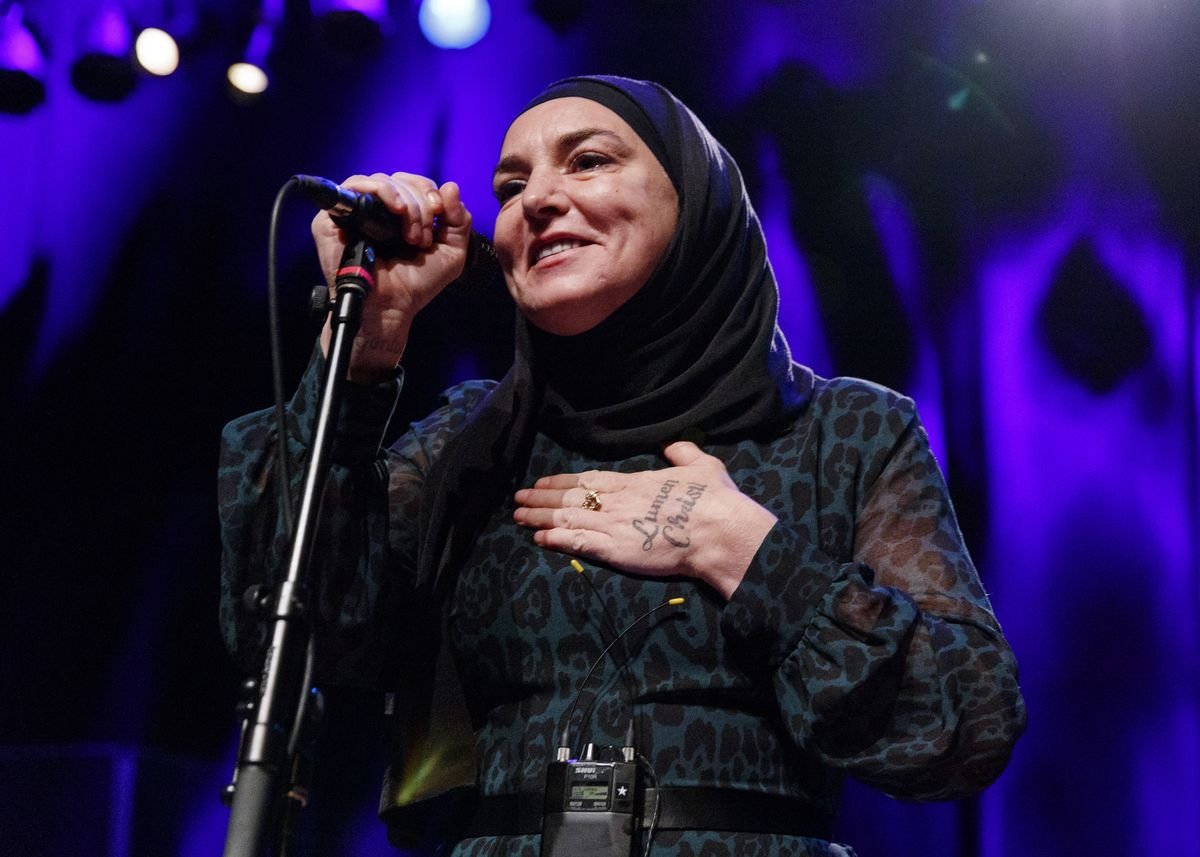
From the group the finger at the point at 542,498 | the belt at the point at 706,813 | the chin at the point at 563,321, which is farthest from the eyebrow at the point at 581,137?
the belt at the point at 706,813

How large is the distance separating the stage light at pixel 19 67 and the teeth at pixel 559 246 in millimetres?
1963

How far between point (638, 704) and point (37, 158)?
7.80 feet

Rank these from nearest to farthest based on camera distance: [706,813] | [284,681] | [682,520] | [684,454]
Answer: [284,681]
[706,813]
[682,520]
[684,454]

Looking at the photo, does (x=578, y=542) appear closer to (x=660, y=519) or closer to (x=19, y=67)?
(x=660, y=519)

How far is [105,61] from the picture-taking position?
307 centimetres

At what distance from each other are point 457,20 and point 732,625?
2250 millimetres

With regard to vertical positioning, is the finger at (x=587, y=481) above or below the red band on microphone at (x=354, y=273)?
below

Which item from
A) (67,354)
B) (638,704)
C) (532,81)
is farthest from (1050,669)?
(67,354)

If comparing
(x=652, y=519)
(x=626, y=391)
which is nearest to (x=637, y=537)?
(x=652, y=519)

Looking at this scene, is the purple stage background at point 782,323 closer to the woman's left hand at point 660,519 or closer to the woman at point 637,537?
the woman at point 637,537

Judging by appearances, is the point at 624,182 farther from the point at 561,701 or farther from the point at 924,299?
the point at 924,299

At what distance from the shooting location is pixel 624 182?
69.8 inches

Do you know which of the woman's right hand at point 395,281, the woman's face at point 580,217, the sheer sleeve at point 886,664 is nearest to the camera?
the sheer sleeve at point 886,664

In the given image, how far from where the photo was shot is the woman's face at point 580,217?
5.69 ft
